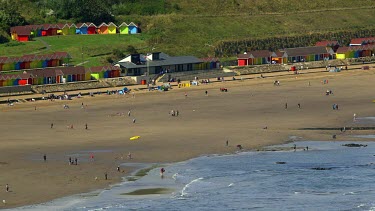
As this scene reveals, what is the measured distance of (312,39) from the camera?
17325 centimetres

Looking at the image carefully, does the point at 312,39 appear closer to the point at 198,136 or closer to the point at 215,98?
the point at 215,98

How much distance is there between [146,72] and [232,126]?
3909 centimetres

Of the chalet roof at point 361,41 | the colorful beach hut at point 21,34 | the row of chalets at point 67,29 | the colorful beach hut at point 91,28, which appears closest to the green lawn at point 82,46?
the row of chalets at point 67,29

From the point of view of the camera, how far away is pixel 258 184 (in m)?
77.9

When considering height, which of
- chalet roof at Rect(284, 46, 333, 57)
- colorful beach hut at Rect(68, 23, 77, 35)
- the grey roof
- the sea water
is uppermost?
colorful beach hut at Rect(68, 23, 77, 35)

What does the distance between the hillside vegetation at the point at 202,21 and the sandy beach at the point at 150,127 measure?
20.4m

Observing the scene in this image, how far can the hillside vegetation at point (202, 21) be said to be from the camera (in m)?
152

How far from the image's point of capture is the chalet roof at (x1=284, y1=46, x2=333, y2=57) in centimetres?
16050

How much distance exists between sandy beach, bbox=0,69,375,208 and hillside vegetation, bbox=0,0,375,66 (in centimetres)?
2044

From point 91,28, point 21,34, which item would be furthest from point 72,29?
point 21,34

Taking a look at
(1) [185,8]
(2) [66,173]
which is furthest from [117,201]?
(1) [185,8]

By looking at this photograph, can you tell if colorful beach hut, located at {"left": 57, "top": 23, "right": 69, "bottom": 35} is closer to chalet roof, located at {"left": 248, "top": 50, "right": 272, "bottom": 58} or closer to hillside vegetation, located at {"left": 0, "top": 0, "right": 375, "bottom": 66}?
hillside vegetation, located at {"left": 0, "top": 0, "right": 375, "bottom": 66}

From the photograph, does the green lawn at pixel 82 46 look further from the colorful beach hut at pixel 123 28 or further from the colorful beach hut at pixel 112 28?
the colorful beach hut at pixel 123 28

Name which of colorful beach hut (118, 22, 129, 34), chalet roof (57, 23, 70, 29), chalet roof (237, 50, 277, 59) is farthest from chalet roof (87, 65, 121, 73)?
chalet roof (237, 50, 277, 59)
